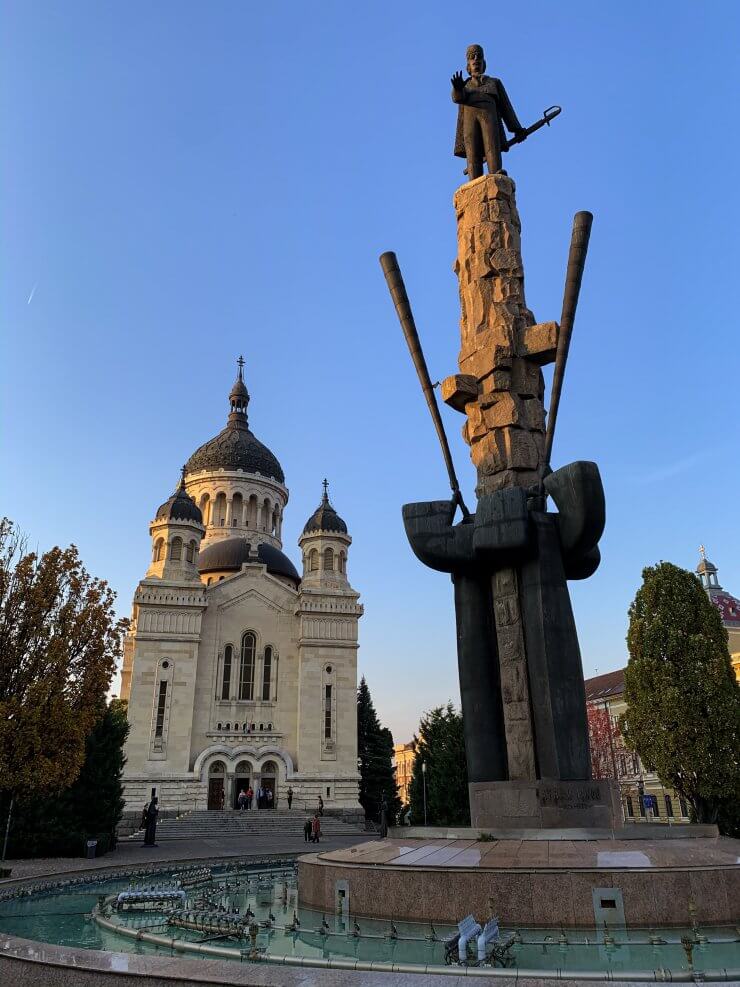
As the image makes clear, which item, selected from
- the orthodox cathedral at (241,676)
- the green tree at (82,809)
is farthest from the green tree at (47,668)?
the orthodox cathedral at (241,676)

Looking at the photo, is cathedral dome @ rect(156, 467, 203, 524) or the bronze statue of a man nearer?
the bronze statue of a man

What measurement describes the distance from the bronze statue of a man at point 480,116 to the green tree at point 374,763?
133 feet

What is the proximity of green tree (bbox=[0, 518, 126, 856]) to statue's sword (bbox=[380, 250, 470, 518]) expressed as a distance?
10340 millimetres

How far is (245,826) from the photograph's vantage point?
35.4 meters

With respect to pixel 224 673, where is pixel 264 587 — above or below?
above

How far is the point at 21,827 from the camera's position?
19.8 meters

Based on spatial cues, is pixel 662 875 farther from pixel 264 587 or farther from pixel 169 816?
pixel 264 587

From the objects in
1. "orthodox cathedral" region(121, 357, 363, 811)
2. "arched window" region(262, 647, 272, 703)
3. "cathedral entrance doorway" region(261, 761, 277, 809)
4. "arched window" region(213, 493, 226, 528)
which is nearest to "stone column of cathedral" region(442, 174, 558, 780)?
"orthodox cathedral" region(121, 357, 363, 811)

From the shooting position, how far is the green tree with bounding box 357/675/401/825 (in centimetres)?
4816

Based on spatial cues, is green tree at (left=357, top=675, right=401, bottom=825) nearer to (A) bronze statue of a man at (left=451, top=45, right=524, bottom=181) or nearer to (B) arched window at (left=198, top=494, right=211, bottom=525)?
(B) arched window at (left=198, top=494, right=211, bottom=525)

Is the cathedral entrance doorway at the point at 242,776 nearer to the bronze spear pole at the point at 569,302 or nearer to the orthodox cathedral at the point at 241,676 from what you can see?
the orthodox cathedral at the point at 241,676

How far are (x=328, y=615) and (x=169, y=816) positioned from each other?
14223 mm

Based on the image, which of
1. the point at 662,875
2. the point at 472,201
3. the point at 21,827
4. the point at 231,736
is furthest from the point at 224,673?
the point at 662,875

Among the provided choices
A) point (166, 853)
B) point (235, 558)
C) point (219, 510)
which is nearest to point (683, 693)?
point (166, 853)
